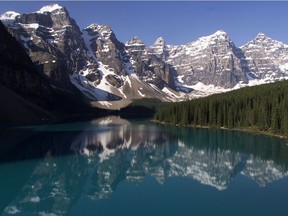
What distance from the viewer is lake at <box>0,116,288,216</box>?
43.0m

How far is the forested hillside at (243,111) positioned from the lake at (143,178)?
22134 mm

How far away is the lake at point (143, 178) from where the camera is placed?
43.0m

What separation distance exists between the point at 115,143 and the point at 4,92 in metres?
89.5

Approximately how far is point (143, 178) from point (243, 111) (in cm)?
9886

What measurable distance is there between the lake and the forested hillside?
22134 mm

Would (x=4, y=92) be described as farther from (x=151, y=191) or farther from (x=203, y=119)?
(x=151, y=191)

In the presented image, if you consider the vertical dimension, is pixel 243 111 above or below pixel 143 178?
above

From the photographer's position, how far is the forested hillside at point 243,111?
12494 centimetres

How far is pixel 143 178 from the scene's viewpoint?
60.2 metres

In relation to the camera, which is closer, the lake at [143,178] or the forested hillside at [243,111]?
the lake at [143,178]

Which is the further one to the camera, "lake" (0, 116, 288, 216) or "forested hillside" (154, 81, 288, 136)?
"forested hillside" (154, 81, 288, 136)

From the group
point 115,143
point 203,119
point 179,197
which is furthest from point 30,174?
point 203,119

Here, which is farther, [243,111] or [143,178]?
[243,111]

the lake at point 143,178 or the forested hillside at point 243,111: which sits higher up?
the forested hillside at point 243,111
